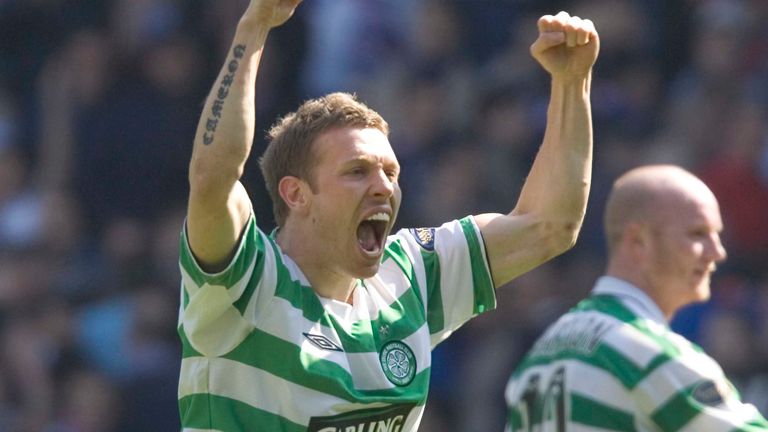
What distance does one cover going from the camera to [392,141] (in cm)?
1052

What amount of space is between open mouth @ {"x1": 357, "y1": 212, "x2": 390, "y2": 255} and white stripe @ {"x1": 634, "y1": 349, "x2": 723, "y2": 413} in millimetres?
1024

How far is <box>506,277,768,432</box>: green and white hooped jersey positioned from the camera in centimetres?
518

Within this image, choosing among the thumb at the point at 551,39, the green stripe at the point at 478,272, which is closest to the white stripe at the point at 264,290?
the green stripe at the point at 478,272

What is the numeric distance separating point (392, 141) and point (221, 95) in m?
5.36

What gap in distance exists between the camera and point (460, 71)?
10891mm

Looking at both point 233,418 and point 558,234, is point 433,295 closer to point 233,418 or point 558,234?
point 558,234

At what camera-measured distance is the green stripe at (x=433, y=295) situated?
5.93m

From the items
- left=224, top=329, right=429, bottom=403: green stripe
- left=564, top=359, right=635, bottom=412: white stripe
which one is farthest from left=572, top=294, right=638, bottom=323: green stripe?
left=224, top=329, right=429, bottom=403: green stripe

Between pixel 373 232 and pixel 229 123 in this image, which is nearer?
pixel 229 123

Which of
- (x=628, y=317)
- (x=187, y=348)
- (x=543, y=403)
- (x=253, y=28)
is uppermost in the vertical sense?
(x=253, y=28)

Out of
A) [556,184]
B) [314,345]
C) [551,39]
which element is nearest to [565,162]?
[556,184]

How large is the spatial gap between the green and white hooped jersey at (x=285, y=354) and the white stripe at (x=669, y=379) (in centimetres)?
80

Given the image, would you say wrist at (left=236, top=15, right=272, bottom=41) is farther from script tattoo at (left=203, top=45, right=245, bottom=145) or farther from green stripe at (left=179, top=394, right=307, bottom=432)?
green stripe at (left=179, top=394, right=307, bottom=432)

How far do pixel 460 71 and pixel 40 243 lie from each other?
9.70 ft
